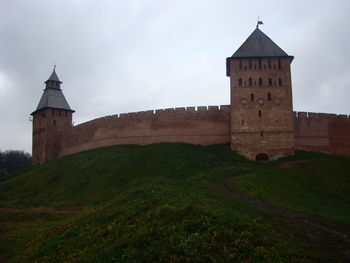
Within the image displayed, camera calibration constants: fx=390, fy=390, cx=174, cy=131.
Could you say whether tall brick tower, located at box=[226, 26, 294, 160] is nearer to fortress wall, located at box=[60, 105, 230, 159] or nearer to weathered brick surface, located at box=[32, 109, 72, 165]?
fortress wall, located at box=[60, 105, 230, 159]

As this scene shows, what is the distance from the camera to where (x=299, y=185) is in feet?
66.2

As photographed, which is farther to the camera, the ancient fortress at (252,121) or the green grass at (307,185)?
the ancient fortress at (252,121)

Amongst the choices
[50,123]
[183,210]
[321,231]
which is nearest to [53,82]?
[50,123]

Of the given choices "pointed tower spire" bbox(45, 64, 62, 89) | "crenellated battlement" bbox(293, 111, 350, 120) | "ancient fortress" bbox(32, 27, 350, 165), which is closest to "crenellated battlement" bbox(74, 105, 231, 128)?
"ancient fortress" bbox(32, 27, 350, 165)

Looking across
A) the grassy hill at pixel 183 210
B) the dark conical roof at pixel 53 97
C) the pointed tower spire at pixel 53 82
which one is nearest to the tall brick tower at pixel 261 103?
the grassy hill at pixel 183 210

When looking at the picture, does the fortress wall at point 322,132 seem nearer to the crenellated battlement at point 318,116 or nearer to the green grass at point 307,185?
the crenellated battlement at point 318,116

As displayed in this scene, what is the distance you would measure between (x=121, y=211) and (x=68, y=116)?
3087 cm

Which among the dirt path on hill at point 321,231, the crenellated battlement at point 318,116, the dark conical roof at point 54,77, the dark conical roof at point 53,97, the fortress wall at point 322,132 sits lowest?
the dirt path on hill at point 321,231

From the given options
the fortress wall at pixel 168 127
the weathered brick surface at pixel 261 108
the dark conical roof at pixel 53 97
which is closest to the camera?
the weathered brick surface at pixel 261 108

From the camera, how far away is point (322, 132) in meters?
29.9

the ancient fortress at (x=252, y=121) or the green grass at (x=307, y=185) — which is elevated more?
the ancient fortress at (x=252, y=121)

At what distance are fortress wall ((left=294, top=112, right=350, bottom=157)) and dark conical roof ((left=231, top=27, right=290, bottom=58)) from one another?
16.6ft

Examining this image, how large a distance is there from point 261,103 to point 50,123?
75.8 feet

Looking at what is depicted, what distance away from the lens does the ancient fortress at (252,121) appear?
2781 cm
